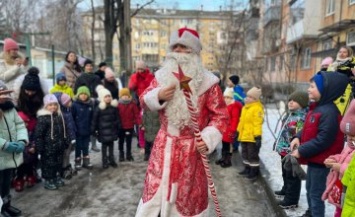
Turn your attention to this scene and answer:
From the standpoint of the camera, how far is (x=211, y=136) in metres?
2.70

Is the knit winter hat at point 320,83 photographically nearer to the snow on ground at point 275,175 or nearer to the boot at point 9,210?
the snow on ground at point 275,175

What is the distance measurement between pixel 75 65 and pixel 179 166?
5570 mm

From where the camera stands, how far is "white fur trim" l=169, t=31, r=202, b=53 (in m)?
2.73

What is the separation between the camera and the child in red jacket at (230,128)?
21.4ft

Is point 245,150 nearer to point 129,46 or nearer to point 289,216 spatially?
point 289,216

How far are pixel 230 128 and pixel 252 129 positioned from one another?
80 cm

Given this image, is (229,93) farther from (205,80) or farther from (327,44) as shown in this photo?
(327,44)

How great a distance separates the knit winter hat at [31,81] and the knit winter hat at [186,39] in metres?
3.08

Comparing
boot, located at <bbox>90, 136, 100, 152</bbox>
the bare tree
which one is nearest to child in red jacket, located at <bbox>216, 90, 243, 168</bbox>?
boot, located at <bbox>90, 136, 100, 152</bbox>

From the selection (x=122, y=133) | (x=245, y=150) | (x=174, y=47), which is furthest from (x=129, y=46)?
(x=174, y=47)

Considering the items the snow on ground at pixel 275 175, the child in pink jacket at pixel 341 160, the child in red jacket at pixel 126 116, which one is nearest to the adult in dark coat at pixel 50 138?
the child in red jacket at pixel 126 116

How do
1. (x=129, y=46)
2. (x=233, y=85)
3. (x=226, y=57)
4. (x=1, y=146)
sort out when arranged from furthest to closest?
1. (x=129, y=46)
2. (x=226, y=57)
3. (x=233, y=85)
4. (x=1, y=146)

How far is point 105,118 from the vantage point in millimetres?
6238

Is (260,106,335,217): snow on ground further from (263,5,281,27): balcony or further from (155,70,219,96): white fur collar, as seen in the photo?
(263,5,281,27): balcony
